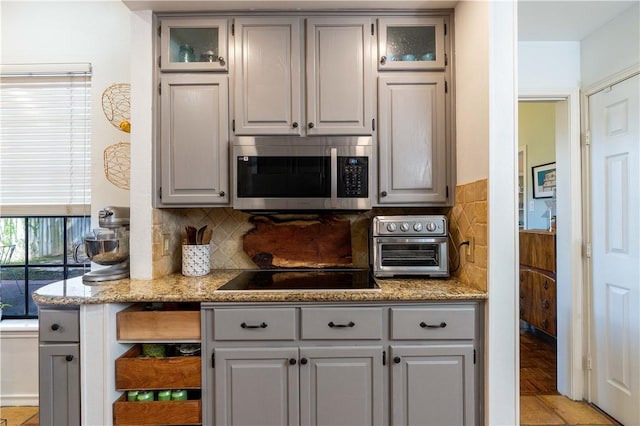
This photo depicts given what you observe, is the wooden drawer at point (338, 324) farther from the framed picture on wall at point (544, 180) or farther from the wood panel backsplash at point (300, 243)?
the framed picture on wall at point (544, 180)

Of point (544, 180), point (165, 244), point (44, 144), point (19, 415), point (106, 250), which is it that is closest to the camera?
point (106, 250)

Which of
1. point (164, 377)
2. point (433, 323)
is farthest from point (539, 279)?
point (164, 377)

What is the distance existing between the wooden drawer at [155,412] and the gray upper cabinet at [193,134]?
1.04m

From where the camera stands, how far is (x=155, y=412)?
1.57 m

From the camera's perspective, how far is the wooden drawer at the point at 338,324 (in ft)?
5.24

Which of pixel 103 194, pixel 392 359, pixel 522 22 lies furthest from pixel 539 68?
pixel 103 194

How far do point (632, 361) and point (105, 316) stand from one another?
118 inches

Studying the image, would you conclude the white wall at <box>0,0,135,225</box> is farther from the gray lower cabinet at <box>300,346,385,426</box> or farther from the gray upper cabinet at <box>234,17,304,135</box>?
the gray lower cabinet at <box>300,346,385,426</box>

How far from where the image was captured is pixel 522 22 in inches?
85.3

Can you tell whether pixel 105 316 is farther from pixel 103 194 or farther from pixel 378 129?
pixel 378 129

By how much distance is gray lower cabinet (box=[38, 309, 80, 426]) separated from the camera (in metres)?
1.56

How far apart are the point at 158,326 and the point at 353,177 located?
126 centimetres

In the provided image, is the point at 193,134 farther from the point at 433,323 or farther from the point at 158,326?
the point at 433,323

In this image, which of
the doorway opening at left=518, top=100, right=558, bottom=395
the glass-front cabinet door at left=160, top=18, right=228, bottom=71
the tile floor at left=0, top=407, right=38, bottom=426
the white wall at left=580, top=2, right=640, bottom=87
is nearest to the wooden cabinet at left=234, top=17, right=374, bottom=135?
the glass-front cabinet door at left=160, top=18, right=228, bottom=71
